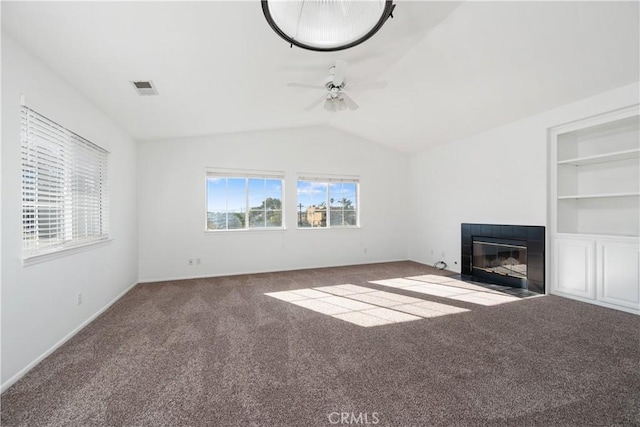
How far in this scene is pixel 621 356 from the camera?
218cm

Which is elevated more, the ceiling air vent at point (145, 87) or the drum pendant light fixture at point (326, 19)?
the ceiling air vent at point (145, 87)

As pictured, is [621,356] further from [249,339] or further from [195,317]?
[195,317]

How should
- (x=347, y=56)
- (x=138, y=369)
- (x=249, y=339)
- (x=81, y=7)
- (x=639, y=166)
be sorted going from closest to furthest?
(x=81, y=7)
(x=138, y=369)
(x=249, y=339)
(x=347, y=56)
(x=639, y=166)

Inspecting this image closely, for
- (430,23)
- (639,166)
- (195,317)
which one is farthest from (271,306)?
(639,166)

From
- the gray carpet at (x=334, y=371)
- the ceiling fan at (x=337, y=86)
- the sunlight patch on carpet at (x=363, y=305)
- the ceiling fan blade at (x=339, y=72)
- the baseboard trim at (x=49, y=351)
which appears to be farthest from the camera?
the sunlight patch on carpet at (x=363, y=305)

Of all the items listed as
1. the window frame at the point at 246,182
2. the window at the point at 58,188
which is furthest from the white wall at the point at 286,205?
the window at the point at 58,188

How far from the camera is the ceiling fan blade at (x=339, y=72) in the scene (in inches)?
108

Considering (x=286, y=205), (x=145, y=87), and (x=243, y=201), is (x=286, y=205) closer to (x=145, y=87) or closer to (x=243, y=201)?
(x=243, y=201)

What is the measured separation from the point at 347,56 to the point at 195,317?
11.2ft

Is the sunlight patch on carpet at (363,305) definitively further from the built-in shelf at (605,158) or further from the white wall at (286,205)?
the built-in shelf at (605,158)

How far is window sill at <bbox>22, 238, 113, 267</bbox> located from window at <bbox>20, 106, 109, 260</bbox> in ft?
0.07

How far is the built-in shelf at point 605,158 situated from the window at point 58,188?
585 centimetres

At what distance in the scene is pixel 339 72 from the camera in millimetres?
2879

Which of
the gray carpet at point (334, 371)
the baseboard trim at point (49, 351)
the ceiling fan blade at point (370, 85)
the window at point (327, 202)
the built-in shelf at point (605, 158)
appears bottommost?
the gray carpet at point (334, 371)
